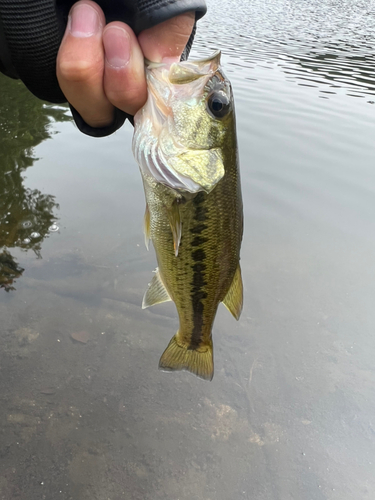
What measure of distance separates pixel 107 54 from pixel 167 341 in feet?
9.02

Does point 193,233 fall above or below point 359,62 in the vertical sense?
above

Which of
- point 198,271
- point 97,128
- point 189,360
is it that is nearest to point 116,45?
point 97,128

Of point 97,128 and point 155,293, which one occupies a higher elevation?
point 97,128

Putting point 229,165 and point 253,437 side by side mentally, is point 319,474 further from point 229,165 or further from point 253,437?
point 229,165

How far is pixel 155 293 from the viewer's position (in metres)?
2.18

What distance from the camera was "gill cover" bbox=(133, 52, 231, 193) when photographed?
61.5 inches

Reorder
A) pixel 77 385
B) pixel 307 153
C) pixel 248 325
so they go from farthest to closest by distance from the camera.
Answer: pixel 307 153, pixel 248 325, pixel 77 385

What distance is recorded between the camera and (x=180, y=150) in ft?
5.53

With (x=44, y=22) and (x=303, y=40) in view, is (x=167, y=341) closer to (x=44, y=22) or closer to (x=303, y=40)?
(x=44, y=22)

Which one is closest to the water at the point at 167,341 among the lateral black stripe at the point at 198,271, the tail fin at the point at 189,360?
the tail fin at the point at 189,360

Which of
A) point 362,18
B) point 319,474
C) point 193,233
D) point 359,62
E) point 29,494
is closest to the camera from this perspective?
point 193,233

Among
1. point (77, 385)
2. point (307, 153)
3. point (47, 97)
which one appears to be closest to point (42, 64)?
point (47, 97)

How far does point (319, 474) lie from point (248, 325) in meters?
1.41

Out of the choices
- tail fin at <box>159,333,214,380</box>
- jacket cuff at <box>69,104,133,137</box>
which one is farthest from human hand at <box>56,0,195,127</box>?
tail fin at <box>159,333,214,380</box>
